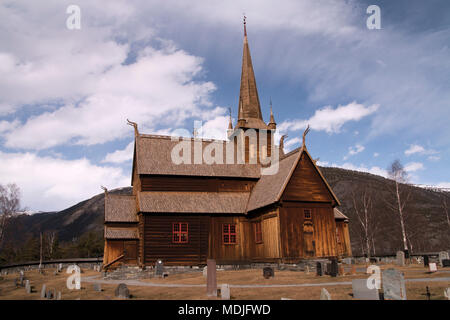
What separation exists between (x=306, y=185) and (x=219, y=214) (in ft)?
27.4

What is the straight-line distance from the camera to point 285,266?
89.1ft

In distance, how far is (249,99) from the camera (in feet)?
136

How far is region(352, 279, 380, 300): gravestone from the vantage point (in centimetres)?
1285

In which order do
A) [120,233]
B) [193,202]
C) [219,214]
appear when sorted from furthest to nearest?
[193,202] < [219,214] < [120,233]

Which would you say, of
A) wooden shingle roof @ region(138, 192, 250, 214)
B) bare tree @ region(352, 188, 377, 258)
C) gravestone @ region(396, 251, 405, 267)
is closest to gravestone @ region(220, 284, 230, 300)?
wooden shingle roof @ region(138, 192, 250, 214)

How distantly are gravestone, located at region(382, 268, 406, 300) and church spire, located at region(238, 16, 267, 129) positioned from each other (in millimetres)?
26977

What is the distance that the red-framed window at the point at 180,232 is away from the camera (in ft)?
103

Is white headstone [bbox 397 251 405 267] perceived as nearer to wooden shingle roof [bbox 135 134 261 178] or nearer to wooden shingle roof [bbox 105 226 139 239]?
wooden shingle roof [bbox 135 134 261 178]

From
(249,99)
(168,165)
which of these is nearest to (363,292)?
(168,165)

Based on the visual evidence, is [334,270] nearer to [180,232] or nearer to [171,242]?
[180,232]

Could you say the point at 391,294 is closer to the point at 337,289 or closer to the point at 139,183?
the point at 337,289

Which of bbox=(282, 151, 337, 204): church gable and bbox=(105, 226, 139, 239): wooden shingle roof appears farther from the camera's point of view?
bbox=(105, 226, 139, 239): wooden shingle roof

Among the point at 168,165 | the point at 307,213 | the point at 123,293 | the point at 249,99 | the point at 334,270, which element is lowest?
the point at 123,293
